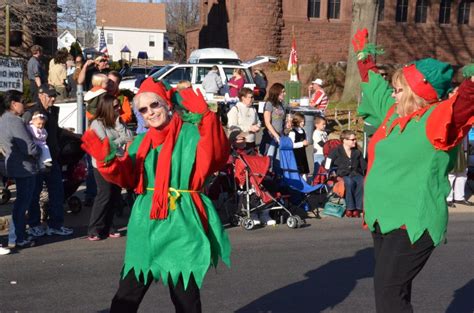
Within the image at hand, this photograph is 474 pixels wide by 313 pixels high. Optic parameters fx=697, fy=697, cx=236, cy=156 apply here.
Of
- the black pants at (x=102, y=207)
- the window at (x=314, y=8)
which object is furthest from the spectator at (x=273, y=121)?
the window at (x=314, y=8)

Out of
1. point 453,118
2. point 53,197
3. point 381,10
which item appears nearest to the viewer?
point 453,118

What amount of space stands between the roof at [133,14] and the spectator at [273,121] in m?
72.5

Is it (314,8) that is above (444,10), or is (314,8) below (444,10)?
below

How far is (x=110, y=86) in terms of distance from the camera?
912cm

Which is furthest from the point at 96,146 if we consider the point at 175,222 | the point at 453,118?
the point at 453,118

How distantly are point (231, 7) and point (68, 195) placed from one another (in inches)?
962

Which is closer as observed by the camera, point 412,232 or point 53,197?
point 412,232

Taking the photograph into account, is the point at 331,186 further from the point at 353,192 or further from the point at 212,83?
the point at 212,83

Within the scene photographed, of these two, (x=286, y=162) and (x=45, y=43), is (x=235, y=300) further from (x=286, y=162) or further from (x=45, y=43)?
(x=45, y=43)

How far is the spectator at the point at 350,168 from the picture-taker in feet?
32.5

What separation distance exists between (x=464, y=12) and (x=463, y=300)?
30007 mm

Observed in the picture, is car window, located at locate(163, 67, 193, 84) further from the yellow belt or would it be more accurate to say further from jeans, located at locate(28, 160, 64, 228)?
the yellow belt

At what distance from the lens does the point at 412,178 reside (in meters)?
3.94

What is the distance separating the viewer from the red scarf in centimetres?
396
